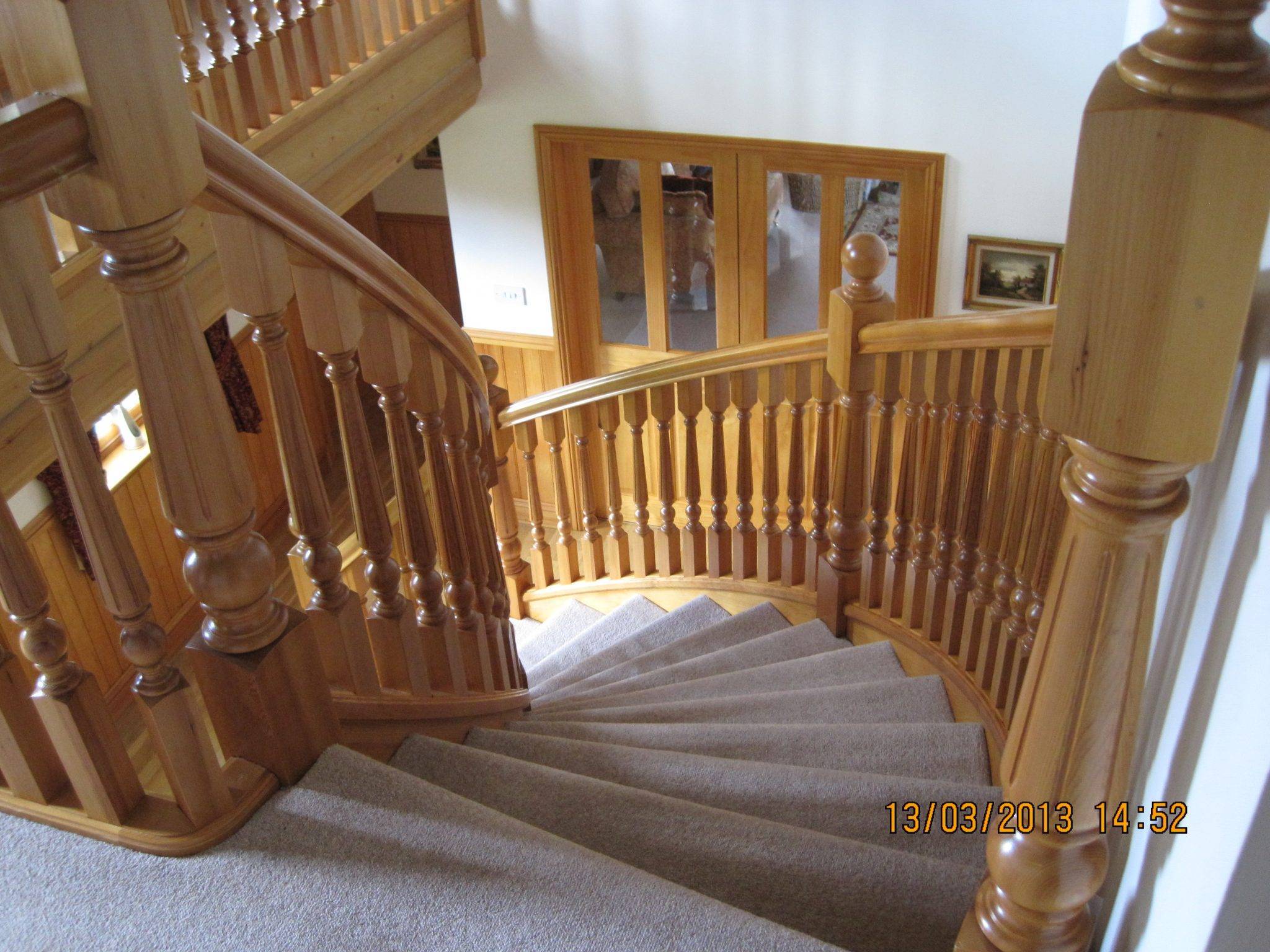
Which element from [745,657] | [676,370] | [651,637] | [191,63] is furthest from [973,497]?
[191,63]

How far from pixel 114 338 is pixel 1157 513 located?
306 cm

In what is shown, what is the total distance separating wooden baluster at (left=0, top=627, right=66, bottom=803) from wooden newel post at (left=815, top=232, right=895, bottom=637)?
1.61m

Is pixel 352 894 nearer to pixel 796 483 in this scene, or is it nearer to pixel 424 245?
pixel 796 483

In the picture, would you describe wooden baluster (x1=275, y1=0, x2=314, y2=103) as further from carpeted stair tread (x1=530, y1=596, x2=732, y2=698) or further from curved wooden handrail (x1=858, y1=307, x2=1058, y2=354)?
curved wooden handrail (x1=858, y1=307, x2=1058, y2=354)

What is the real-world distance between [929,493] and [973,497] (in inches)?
6.4

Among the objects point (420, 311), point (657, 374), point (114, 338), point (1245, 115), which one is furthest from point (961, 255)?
point (1245, 115)

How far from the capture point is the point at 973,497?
2.21 m

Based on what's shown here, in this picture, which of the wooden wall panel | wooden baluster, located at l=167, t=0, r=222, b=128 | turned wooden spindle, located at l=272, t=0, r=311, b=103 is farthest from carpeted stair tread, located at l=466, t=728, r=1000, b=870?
the wooden wall panel

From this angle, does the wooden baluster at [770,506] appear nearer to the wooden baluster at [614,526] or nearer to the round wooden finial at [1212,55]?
the wooden baluster at [614,526]

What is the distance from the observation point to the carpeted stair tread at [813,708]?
7.72 ft

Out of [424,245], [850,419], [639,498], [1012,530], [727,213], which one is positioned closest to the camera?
[1012,530]

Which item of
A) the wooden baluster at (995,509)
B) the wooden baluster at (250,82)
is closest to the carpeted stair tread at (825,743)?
the wooden baluster at (995,509)

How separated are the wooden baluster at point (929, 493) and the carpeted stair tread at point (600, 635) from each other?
932 mm

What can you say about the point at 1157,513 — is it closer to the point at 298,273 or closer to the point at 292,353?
the point at 298,273
